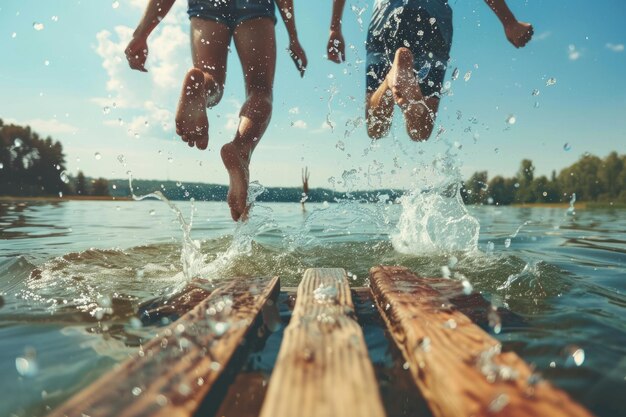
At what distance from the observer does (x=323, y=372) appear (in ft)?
2.77

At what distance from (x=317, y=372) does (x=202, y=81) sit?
232 cm

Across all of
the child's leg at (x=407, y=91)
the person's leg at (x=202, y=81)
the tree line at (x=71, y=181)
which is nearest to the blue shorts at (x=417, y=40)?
the child's leg at (x=407, y=91)

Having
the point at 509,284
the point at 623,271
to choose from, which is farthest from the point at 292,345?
the point at 623,271

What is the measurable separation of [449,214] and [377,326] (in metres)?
3.96

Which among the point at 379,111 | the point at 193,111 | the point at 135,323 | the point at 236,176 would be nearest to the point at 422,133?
the point at 379,111

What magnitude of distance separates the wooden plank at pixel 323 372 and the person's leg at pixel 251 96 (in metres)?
1.82

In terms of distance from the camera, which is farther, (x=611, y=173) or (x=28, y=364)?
(x=611, y=173)

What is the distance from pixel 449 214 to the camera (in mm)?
5223

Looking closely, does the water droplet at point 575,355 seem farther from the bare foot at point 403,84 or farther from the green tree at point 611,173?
the green tree at point 611,173

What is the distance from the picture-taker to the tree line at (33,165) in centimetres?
4956

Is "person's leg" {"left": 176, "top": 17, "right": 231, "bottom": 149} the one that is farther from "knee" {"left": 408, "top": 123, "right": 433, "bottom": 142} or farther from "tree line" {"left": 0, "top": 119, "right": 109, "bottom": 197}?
"tree line" {"left": 0, "top": 119, "right": 109, "bottom": 197}

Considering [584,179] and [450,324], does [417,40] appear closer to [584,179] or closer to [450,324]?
[450,324]

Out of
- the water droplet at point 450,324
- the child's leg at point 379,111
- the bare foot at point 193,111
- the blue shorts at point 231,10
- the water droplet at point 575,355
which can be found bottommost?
the water droplet at point 575,355

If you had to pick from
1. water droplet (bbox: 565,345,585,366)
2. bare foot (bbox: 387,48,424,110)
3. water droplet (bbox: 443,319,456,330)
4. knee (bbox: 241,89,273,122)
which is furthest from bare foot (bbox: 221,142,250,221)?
water droplet (bbox: 565,345,585,366)
